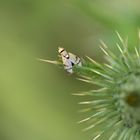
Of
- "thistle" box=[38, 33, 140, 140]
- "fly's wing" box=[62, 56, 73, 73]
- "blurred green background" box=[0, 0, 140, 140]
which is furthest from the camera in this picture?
"blurred green background" box=[0, 0, 140, 140]

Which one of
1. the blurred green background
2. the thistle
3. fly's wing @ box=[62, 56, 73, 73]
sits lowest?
the thistle

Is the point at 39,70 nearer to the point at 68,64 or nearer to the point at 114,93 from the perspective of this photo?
the point at 68,64

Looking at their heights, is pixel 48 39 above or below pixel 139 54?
above

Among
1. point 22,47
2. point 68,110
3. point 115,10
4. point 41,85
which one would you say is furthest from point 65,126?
point 115,10

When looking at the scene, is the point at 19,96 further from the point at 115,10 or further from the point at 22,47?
the point at 115,10

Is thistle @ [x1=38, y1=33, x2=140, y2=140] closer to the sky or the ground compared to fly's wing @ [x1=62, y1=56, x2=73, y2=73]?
closer to the ground

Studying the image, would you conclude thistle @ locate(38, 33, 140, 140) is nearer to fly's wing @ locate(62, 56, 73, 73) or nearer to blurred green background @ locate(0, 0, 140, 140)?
fly's wing @ locate(62, 56, 73, 73)

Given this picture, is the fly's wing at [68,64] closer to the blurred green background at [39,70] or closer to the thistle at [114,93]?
the thistle at [114,93]

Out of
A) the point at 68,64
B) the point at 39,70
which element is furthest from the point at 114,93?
the point at 39,70

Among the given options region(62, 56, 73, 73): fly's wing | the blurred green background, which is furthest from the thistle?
the blurred green background
